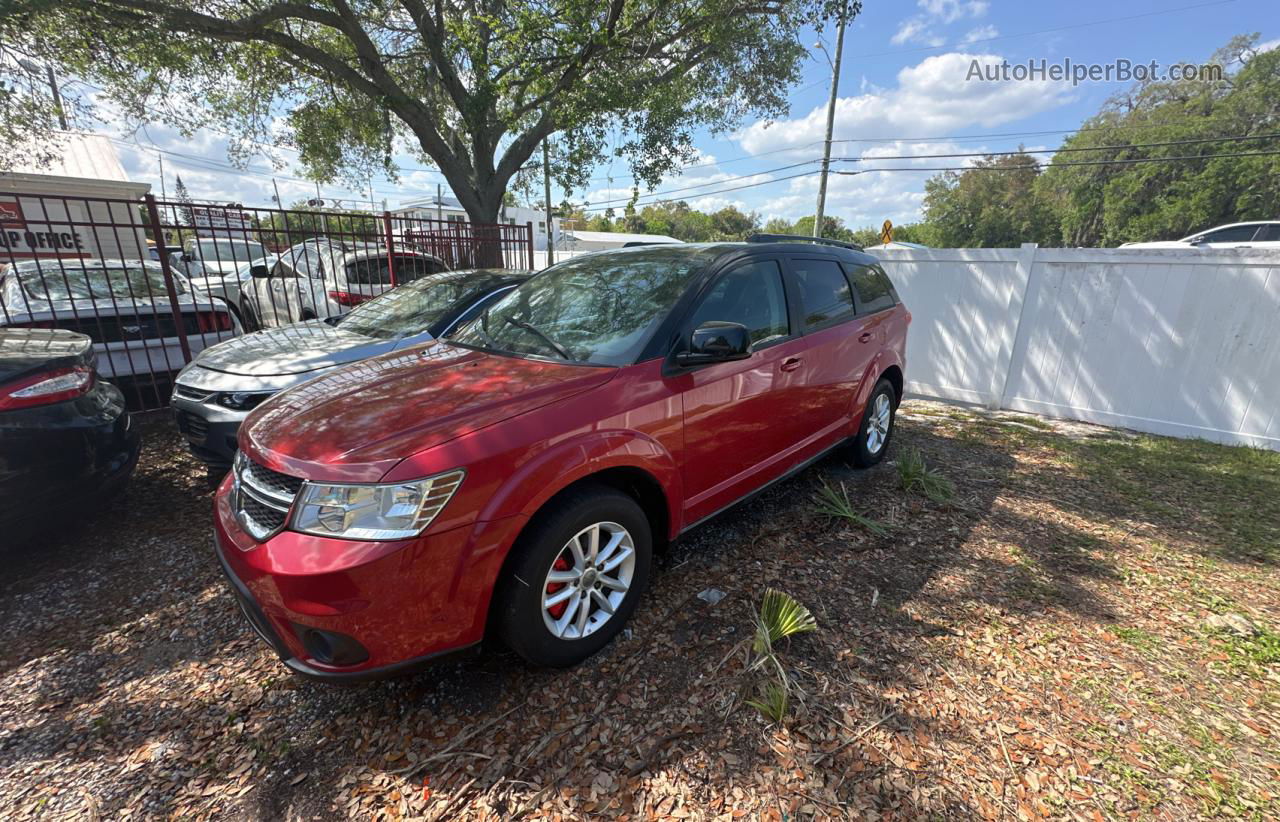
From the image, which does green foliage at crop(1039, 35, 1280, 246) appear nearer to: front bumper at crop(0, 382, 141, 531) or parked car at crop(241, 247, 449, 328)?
parked car at crop(241, 247, 449, 328)

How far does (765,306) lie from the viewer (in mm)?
3088

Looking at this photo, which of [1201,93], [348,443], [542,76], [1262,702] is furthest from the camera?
[1201,93]

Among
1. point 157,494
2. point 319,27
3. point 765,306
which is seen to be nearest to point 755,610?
point 765,306

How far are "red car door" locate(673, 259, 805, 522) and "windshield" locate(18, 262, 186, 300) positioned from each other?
19.4 feet

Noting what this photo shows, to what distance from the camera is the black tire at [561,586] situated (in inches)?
77.1

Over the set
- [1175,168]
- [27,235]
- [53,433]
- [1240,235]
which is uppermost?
Answer: [1175,168]

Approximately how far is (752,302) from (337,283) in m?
6.91

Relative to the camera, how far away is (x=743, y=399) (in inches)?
109

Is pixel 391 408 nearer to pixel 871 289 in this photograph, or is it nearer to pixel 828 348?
pixel 828 348

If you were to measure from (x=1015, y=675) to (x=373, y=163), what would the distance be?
14900 mm

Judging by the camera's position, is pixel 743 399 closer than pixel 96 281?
Yes

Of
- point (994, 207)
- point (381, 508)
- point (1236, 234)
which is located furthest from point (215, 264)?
point (994, 207)

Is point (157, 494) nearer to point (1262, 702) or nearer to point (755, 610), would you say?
point (755, 610)

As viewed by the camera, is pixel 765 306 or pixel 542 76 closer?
pixel 765 306
